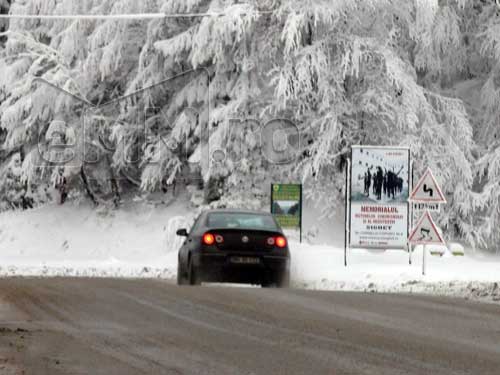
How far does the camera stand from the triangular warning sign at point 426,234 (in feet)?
85.9

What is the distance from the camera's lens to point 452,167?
40781 millimetres

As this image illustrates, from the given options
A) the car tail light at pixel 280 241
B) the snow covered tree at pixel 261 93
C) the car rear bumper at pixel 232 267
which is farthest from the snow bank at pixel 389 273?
the snow covered tree at pixel 261 93

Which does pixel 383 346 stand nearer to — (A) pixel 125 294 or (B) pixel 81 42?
(A) pixel 125 294

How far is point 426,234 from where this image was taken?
26312 mm

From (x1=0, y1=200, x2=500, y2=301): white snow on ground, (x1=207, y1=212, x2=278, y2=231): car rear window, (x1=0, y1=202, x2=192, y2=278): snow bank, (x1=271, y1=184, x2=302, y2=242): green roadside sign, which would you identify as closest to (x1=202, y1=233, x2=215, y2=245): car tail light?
(x1=207, y1=212, x2=278, y2=231): car rear window

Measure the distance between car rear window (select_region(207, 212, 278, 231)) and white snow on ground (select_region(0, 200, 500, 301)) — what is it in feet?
7.31

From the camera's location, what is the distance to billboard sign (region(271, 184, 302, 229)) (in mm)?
36500

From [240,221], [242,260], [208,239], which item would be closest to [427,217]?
[240,221]

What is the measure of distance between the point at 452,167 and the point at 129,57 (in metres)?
12.6

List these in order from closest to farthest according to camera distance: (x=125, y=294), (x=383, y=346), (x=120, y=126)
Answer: (x=383, y=346) < (x=125, y=294) < (x=120, y=126)

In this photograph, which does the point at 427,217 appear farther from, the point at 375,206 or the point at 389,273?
the point at 375,206

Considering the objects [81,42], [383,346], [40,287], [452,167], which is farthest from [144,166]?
[383,346]

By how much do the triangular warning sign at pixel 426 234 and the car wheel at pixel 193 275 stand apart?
17.5 feet

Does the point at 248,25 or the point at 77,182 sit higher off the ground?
the point at 248,25
